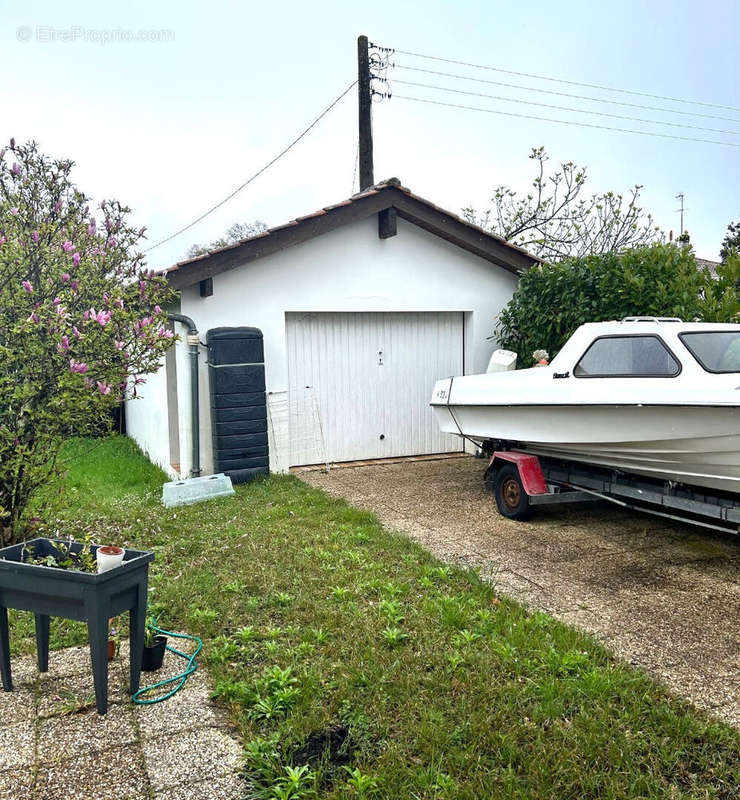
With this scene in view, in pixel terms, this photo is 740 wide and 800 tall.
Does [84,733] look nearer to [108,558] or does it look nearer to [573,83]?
[108,558]

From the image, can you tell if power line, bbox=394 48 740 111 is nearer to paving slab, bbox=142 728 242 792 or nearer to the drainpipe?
the drainpipe

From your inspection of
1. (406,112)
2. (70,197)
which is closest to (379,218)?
(70,197)

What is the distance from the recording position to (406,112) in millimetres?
15516

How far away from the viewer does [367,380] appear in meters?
9.41

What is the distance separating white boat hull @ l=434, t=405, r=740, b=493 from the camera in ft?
15.2

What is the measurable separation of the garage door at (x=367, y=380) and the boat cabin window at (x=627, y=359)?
416 cm

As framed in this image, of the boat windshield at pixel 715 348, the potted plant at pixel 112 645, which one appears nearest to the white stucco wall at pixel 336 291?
the potted plant at pixel 112 645

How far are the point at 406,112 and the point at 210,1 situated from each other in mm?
6188

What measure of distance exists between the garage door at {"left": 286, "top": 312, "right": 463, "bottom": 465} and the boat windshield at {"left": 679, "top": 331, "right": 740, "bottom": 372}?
16.1 feet

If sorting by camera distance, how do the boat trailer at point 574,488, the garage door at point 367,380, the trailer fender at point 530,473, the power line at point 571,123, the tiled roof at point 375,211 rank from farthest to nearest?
the power line at point 571,123, the garage door at point 367,380, the tiled roof at point 375,211, the trailer fender at point 530,473, the boat trailer at point 574,488

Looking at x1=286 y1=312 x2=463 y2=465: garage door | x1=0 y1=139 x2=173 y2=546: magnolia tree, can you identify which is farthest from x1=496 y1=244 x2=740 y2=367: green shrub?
x1=0 y1=139 x2=173 y2=546: magnolia tree

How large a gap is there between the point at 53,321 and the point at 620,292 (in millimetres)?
5773

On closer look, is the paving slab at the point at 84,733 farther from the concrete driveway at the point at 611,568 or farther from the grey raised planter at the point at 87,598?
the concrete driveway at the point at 611,568

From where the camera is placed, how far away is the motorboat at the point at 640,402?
15.3 feet
